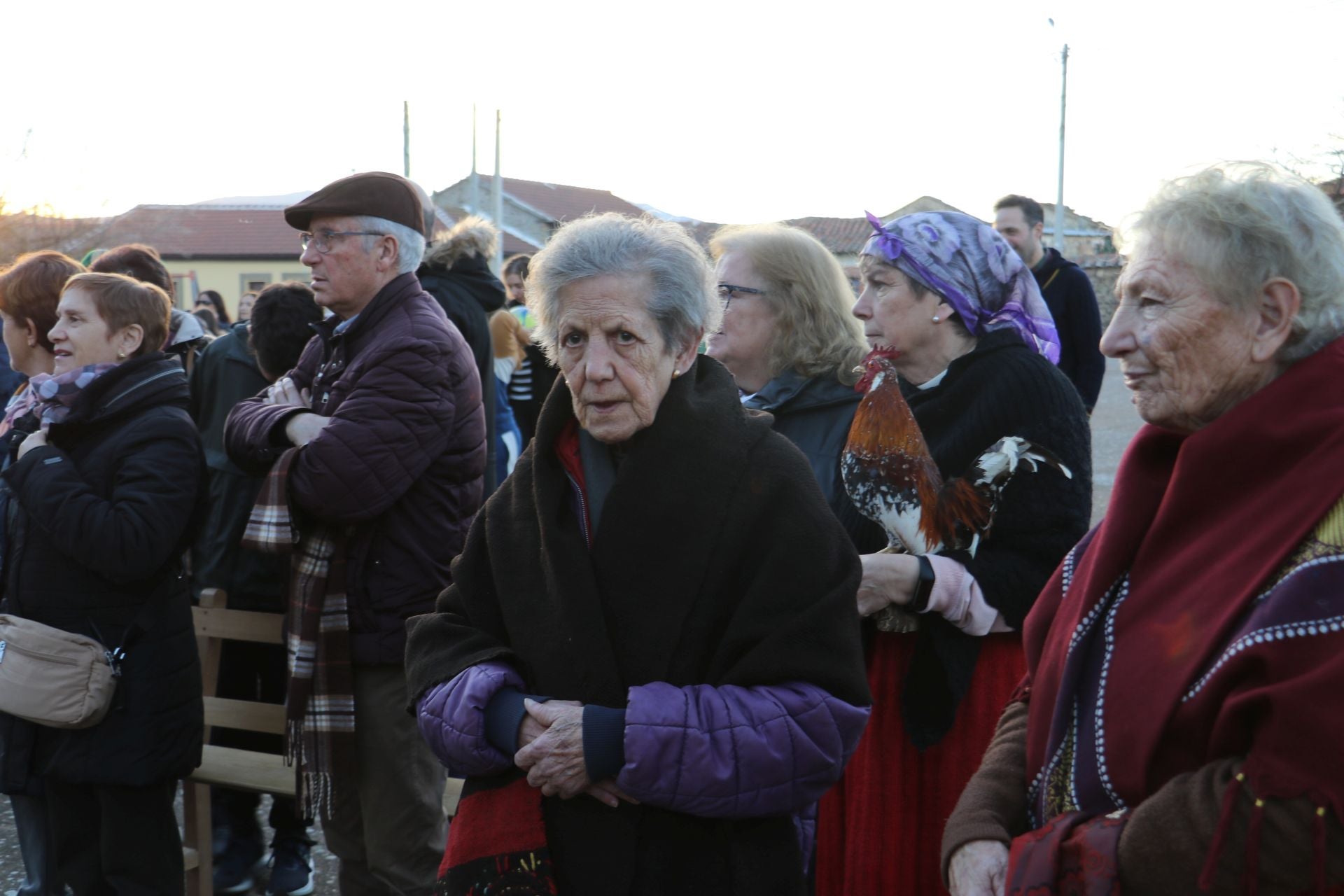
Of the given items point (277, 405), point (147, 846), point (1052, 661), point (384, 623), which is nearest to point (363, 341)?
point (277, 405)

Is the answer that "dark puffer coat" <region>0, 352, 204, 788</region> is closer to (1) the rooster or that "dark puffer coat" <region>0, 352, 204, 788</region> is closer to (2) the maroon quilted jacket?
(2) the maroon quilted jacket

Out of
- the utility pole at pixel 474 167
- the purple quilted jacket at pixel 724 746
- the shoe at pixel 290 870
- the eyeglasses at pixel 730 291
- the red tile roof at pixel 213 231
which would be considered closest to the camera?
the purple quilted jacket at pixel 724 746

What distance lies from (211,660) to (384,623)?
2.74 feet

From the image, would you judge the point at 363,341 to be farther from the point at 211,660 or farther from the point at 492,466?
the point at 492,466

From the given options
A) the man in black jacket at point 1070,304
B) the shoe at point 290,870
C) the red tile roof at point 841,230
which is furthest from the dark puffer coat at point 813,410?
the red tile roof at point 841,230

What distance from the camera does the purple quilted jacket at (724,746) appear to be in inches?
78.1

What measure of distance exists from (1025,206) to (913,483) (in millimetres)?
4858

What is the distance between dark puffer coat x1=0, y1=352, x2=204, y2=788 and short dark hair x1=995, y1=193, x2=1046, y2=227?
5.10m

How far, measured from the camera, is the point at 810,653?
2070 millimetres

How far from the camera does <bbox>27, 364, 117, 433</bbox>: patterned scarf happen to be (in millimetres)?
3443

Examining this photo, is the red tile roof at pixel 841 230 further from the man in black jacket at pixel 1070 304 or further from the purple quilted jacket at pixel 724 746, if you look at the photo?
the purple quilted jacket at pixel 724 746

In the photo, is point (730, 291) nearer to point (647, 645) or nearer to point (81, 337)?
point (647, 645)

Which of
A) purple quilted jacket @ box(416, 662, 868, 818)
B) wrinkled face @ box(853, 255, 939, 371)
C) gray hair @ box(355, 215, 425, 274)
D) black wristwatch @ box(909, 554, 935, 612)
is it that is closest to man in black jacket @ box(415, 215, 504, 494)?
gray hair @ box(355, 215, 425, 274)

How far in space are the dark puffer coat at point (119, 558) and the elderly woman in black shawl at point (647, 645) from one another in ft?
4.97
